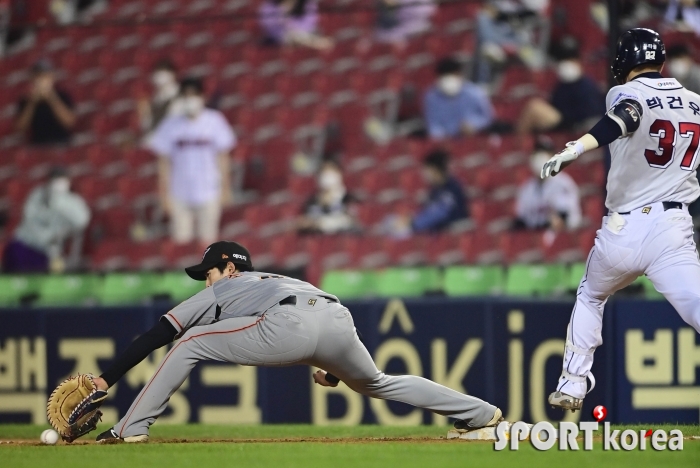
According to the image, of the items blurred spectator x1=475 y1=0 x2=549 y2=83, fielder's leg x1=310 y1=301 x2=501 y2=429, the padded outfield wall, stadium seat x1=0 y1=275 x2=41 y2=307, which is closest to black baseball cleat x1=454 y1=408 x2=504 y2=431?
fielder's leg x1=310 y1=301 x2=501 y2=429

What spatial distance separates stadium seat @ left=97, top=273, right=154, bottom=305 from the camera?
9586mm

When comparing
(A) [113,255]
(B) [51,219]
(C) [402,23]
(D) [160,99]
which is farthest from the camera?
(C) [402,23]

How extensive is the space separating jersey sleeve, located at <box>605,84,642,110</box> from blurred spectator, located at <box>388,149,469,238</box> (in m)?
5.08

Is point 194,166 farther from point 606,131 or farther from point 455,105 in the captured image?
point 606,131

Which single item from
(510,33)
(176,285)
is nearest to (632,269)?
(176,285)

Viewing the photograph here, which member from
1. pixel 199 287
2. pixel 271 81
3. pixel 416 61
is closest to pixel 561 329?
pixel 199 287

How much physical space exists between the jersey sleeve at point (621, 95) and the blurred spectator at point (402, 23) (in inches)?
290

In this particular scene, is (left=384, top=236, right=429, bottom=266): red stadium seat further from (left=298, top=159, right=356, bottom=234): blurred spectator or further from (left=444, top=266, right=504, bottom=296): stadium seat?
(left=444, top=266, right=504, bottom=296): stadium seat

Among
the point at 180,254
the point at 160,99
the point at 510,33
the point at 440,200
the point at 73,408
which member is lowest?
the point at 73,408

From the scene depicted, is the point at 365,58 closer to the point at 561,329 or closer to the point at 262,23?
the point at 262,23

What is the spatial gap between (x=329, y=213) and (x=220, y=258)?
5411 millimetres

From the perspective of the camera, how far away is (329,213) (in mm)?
11273

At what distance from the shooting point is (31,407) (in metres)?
8.86

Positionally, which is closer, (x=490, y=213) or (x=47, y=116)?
(x=490, y=213)
